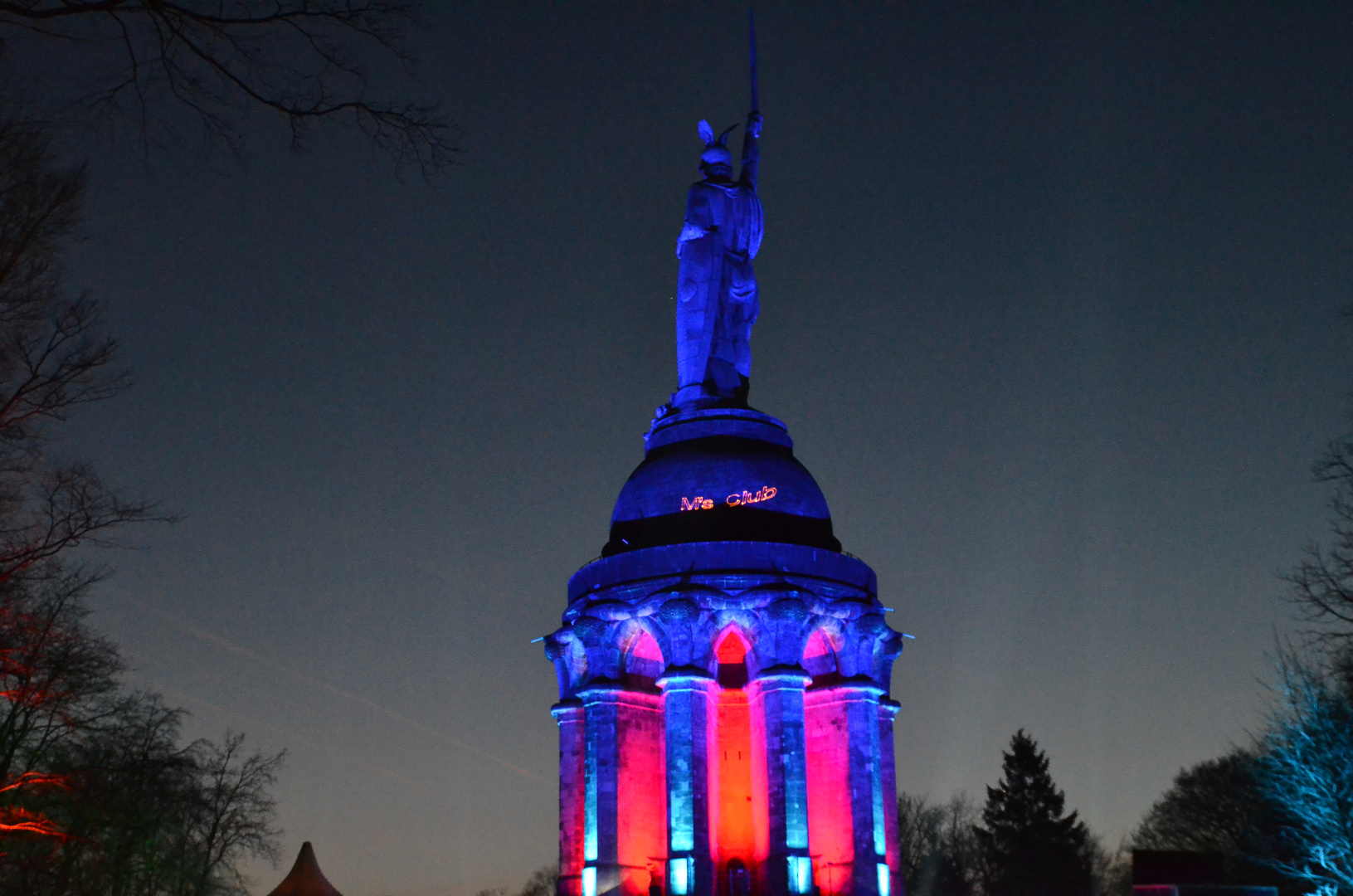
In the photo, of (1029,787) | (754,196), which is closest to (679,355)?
(754,196)

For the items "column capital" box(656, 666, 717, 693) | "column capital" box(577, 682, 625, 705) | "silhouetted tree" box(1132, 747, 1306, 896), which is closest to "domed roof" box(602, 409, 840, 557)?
"column capital" box(656, 666, 717, 693)

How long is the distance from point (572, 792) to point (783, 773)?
7.49 meters

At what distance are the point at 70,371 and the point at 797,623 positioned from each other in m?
28.8

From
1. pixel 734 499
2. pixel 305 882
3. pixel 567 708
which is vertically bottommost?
pixel 305 882

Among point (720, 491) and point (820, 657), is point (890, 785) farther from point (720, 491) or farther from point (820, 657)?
point (720, 491)

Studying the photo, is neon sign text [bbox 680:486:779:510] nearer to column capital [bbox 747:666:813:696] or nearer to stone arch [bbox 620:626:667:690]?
stone arch [bbox 620:626:667:690]

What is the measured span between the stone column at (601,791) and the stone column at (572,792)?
0.42 metres

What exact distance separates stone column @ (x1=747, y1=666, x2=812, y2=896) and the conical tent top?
42.0 feet

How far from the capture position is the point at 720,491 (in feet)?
157

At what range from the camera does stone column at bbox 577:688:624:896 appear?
4306 cm

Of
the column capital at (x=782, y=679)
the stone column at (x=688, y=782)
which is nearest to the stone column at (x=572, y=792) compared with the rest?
the stone column at (x=688, y=782)

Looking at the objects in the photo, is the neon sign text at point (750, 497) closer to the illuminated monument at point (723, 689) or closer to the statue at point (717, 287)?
the illuminated monument at point (723, 689)

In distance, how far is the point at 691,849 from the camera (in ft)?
138

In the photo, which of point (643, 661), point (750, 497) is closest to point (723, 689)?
point (643, 661)
